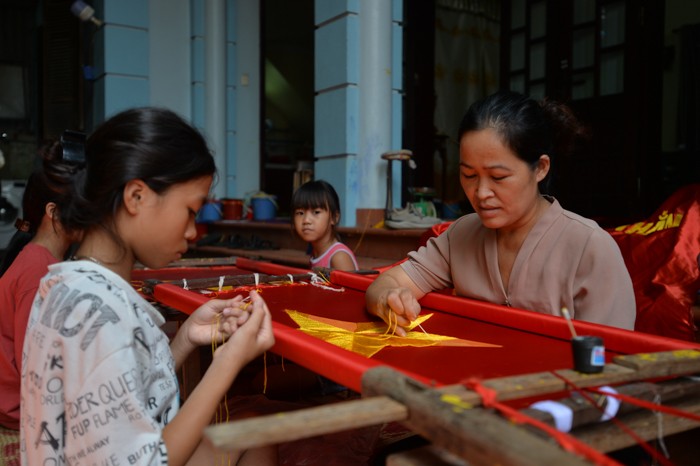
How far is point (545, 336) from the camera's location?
1463mm

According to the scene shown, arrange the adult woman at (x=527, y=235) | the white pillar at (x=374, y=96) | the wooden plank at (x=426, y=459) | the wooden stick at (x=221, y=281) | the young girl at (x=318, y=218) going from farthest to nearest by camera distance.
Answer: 1. the white pillar at (x=374, y=96)
2. the young girl at (x=318, y=218)
3. the wooden stick at (x=221, y=281)
4. the adult woman at (x=527, y=235)
5. the wooden plank at (x=426, y=459)

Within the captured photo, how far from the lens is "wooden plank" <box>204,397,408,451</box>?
2.26 feet

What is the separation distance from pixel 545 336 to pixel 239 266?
1.85 meters

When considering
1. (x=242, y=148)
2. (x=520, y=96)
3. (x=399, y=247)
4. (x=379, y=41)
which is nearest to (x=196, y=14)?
(x=242, y=148)

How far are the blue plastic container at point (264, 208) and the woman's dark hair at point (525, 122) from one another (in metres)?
4.77

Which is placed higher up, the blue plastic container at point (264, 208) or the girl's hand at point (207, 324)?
the blue plastic container at point (264, 208)

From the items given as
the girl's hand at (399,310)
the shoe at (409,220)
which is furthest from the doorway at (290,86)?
the girl's hand at (399,310)

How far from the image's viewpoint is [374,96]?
455 centimetres

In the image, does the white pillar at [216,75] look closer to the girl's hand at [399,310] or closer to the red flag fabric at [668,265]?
the red flag fabric at [668,265]

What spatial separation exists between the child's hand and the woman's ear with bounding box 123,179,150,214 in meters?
0.32

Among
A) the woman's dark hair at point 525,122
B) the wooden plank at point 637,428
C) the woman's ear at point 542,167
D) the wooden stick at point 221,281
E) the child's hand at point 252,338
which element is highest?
the woman's dark hair at point 525,122

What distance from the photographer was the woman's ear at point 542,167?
1685 mm

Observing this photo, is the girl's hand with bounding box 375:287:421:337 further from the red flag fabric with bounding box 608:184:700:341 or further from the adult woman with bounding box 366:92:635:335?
the red flag fabric with bounding box 608:184:700:341

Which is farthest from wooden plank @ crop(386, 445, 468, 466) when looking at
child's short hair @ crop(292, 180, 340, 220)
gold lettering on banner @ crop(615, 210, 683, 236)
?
child's short hair @ crop(292, 180, 340, 220)
